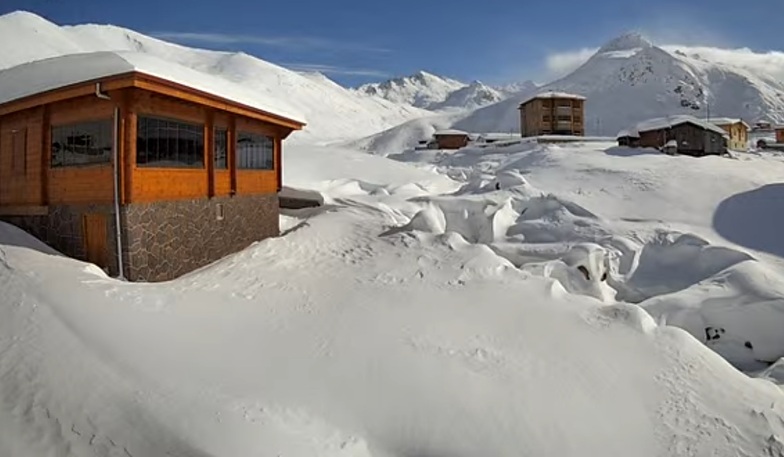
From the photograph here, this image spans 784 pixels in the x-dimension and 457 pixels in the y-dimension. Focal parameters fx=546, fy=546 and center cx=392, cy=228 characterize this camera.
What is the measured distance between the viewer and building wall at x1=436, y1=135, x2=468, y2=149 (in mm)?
52094

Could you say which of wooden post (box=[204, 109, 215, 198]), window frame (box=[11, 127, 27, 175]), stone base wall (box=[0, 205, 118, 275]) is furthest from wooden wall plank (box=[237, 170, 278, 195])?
window frame (box=[11, 127, 27, 175])

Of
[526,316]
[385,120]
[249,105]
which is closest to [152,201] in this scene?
[249,105]

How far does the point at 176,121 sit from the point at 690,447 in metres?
9.95

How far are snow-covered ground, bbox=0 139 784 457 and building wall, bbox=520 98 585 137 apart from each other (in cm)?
3990

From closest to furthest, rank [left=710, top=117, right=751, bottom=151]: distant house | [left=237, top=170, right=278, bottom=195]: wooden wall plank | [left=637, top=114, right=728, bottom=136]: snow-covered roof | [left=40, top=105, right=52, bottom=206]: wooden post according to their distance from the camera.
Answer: [left=40, top=105, right=52, bottom=206]: wooden post
[left=237, top=170, right=278, bottom=195]: wooden wall plank
[left=637, top=114, right=728, bottom=136]: snow-covered roof
[left=710, top=117, right=751, bottom=151]: distant house

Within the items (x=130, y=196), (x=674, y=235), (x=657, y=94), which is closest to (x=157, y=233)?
(x=130, y=196)

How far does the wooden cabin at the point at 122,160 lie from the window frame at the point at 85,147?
20 mm

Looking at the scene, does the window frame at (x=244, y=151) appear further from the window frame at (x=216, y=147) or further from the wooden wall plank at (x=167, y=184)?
the wooden wall plank at (x=167, y=184)

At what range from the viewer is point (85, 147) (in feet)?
33.3

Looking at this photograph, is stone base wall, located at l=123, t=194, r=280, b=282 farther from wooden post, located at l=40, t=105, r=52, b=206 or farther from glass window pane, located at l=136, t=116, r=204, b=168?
wooden post, located at l=40, t=105, r=52, b=206

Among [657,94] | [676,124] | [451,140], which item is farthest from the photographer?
[657,94]

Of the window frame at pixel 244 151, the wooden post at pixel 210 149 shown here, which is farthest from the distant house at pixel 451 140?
the wooden post at pixel 210 149

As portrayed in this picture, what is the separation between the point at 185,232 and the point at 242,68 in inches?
4127

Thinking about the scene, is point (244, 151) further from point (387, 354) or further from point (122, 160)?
point (387, 354)
